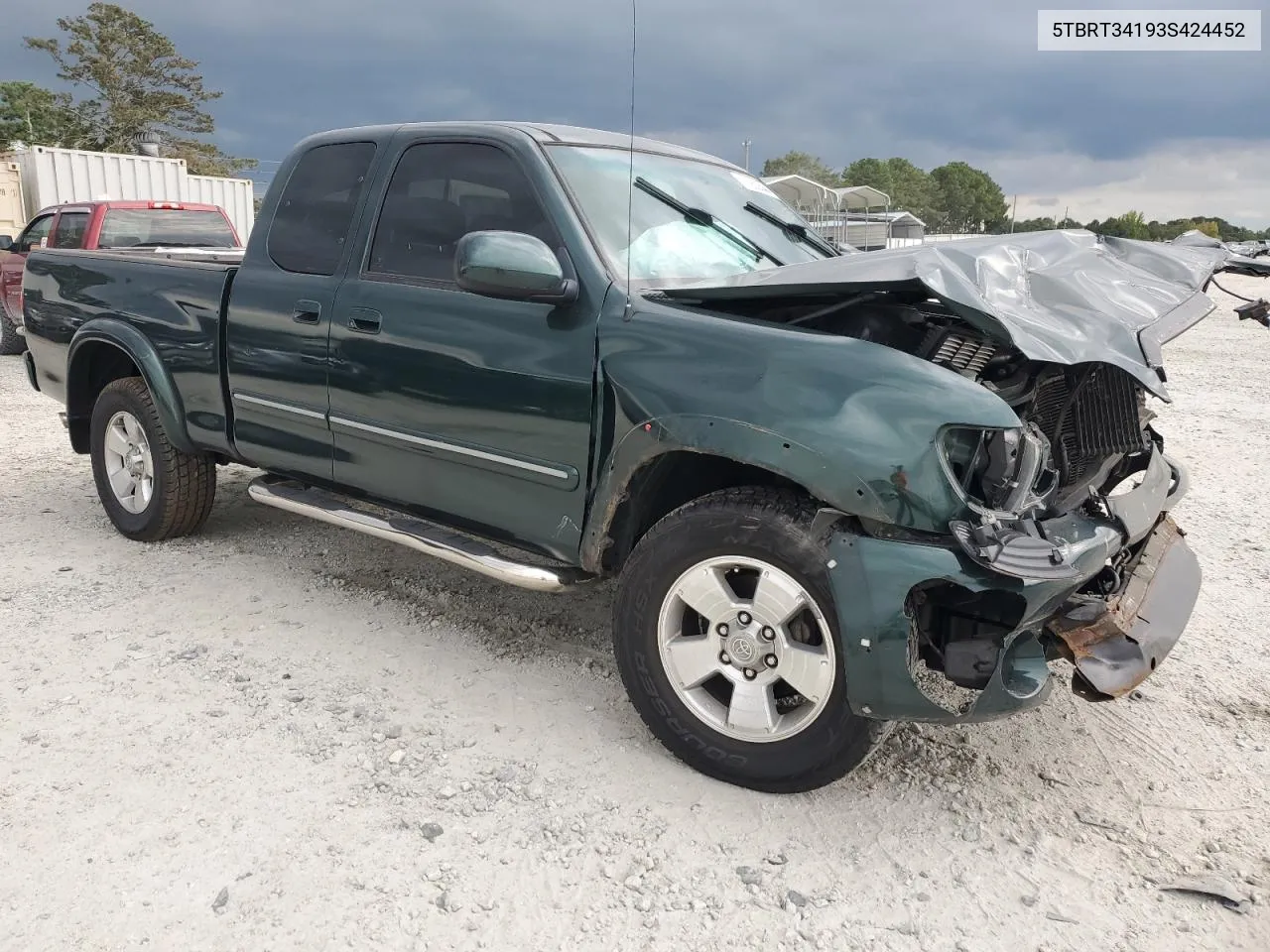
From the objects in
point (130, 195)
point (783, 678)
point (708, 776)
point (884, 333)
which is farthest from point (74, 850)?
point (130, 195)

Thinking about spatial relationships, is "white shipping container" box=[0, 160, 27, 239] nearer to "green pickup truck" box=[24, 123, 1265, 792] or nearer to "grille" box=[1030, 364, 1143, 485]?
"green pickup truck" box=[24, 123, 1265, 792]

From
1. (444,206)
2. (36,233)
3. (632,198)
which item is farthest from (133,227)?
(632,198)

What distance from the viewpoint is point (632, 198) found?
3.47 m

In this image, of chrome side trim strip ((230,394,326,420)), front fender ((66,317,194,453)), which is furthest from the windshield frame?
front fender ((66,317,194,453))

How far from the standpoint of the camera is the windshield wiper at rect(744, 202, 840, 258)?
4.06 metres

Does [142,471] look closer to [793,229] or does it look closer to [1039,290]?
[793,229]

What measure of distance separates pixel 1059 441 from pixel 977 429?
714 mm

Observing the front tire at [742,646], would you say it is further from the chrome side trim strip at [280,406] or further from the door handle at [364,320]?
the chrome side trim strip at [280,406]

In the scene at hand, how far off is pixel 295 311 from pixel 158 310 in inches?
40.2

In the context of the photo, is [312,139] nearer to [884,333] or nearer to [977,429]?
[884,333]

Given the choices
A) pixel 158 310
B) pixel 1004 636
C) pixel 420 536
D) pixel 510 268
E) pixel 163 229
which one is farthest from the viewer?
pixel 163 229

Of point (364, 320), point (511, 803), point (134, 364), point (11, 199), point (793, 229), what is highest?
point (11, 199)

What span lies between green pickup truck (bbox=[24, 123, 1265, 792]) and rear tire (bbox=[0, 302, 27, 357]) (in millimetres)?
9583

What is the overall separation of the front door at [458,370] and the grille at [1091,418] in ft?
4.78
